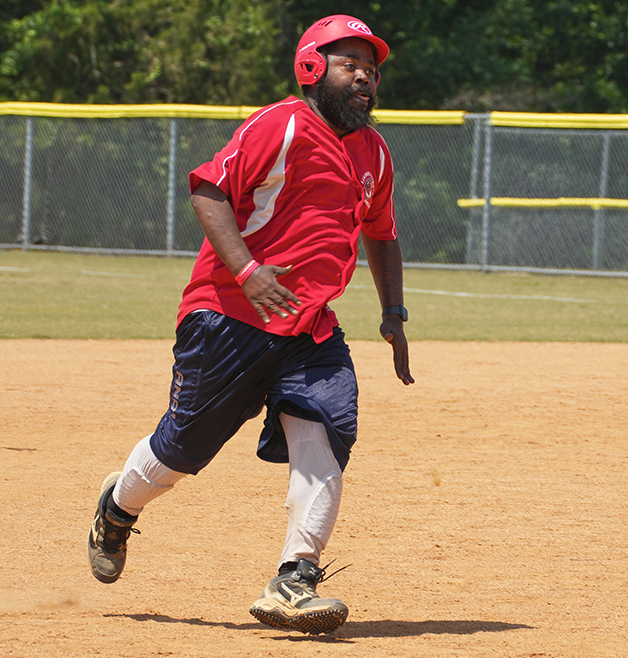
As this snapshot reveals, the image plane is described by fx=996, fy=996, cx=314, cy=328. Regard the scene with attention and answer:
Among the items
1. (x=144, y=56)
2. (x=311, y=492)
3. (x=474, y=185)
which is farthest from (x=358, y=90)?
(x=144, y=56)

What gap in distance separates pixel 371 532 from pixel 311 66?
6.54 ft

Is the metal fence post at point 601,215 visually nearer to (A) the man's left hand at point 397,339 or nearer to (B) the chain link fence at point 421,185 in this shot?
(B) the chain link fence at point 421,185

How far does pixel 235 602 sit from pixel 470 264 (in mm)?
14421

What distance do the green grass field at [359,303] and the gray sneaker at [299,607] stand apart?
22.4ft

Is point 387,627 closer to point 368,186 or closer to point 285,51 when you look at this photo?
point 368,186

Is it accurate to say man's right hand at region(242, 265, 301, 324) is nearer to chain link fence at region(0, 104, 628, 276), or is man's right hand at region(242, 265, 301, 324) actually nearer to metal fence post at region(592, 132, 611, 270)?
chain link fence at region(0, 104, 628, 276)

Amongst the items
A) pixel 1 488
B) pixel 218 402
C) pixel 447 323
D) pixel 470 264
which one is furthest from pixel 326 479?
pixel 470 264

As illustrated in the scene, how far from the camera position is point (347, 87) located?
3.25m

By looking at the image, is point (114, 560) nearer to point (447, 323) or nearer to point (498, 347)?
point (498, 347)

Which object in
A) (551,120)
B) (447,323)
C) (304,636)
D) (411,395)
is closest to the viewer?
(304,636)

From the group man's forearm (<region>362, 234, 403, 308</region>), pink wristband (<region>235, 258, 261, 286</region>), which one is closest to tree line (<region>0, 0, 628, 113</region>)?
man's forearm (<region>362, 234, 403, 308</region>)

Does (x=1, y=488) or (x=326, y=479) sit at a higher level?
(x=326, y=479)

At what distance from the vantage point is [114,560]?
11.3 ft

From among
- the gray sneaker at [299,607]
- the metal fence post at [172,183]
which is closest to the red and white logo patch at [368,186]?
the gray sneaker at [299,607]
